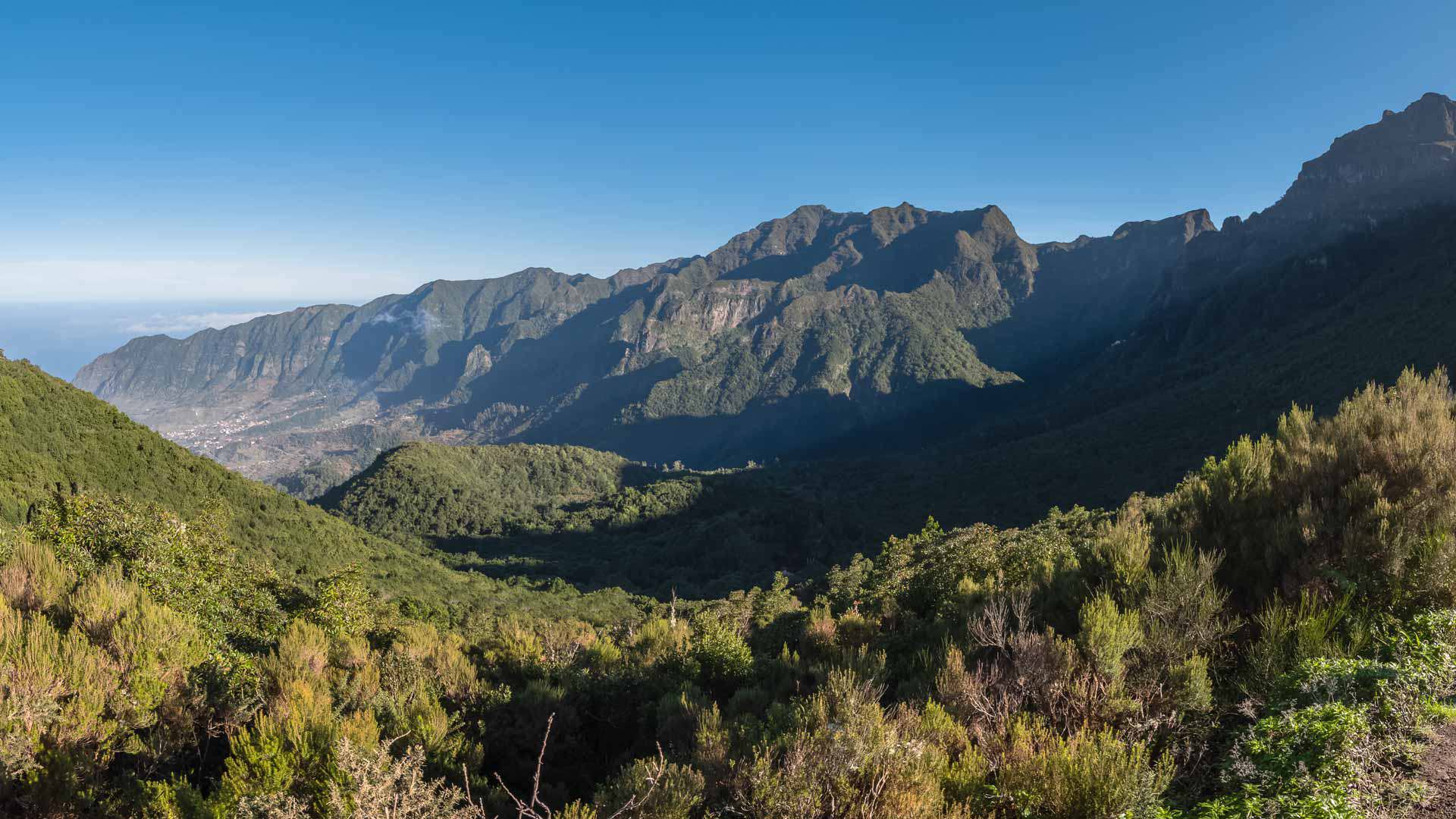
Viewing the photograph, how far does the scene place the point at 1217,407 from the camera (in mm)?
94375

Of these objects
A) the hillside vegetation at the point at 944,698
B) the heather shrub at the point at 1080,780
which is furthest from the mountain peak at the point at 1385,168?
the heather shrub at the point at 1080,780

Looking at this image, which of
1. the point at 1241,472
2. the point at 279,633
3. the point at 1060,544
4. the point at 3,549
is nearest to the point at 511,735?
the point at 3,549

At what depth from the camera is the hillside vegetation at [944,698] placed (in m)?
5.89

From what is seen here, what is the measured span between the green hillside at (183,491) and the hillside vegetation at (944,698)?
108ft

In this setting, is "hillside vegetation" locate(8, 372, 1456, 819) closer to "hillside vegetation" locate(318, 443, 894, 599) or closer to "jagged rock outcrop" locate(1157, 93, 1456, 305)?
"hillside vegetation" locate(318, 443, 894, 599)

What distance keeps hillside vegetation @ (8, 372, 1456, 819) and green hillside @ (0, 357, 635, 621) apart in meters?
33.0

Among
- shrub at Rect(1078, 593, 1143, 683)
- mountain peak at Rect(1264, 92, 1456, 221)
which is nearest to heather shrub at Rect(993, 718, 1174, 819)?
shrub at Rect(1078, 593, 1143, 683)

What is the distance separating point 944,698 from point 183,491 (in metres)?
76.5

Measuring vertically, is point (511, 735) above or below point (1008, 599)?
below

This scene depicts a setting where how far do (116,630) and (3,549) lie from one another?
24.5 feet

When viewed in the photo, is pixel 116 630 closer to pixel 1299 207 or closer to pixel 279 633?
pixel 279 633

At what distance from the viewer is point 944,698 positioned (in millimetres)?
7691

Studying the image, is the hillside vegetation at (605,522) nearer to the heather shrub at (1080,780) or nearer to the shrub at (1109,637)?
the shrub at (1109,637)

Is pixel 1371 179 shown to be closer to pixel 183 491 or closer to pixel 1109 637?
pixel 1109 637
